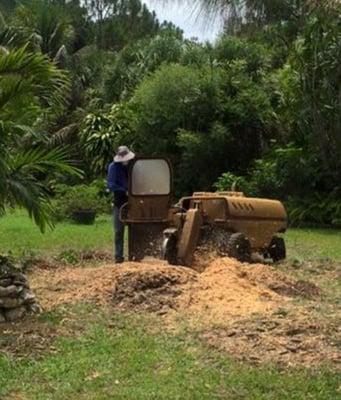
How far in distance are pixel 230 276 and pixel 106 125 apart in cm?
2064

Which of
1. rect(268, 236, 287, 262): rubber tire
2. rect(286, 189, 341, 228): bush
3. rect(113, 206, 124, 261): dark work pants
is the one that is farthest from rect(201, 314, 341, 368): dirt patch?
rect(286, 189, 341, 228): bush

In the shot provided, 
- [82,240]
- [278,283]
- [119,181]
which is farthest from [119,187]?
[82,240]

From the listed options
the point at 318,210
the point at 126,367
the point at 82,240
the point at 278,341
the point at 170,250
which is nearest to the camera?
the point at 126,367

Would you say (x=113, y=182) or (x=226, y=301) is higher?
(x=113, y=182)

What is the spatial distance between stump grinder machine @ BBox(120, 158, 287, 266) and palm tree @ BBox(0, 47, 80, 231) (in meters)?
2.31

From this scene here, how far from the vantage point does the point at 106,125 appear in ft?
97.2

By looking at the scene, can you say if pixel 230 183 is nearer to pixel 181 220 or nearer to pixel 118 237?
pixel 118 237

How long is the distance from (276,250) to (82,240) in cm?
527

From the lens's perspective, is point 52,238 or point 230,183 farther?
point 230,183

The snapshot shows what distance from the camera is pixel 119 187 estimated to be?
12102 mm

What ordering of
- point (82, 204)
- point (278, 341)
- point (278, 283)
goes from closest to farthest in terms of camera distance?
point (278, 341)
point (278, 283)
point (82, 204)

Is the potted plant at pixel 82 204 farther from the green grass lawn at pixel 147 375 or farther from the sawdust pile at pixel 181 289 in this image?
the green grass lawn at pixel 147 375

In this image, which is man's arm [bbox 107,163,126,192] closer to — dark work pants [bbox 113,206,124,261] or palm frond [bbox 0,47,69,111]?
dark work pants [bbox 113,206,124,261]

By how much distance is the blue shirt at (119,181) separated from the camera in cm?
1212
